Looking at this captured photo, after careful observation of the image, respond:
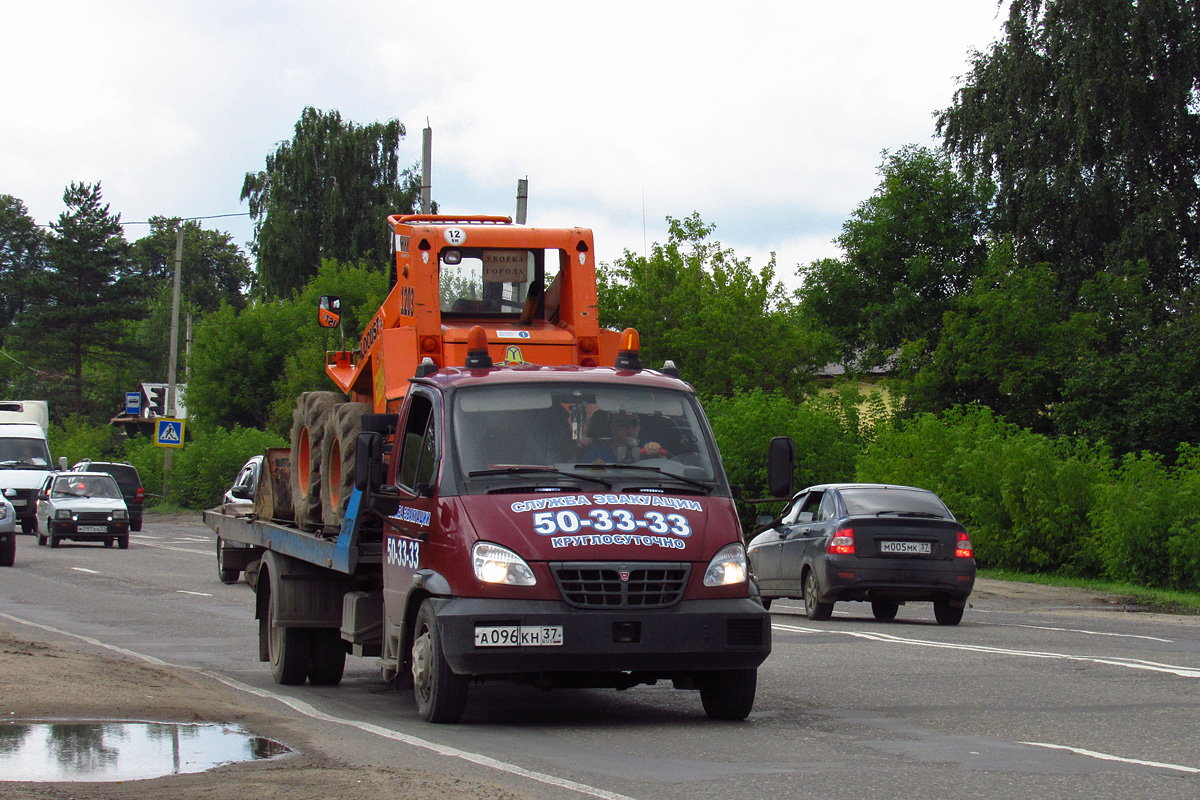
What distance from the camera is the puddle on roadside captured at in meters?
6.86

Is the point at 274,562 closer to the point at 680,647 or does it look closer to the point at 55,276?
the point at 680,647

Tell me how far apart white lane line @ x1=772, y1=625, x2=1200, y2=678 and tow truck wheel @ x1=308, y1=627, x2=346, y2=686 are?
17.7ft

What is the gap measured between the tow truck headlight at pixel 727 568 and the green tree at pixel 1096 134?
34.5 metres

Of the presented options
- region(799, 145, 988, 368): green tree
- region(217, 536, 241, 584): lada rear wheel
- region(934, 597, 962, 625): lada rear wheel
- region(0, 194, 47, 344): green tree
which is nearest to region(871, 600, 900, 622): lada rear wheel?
region(934, 597, 962, 625): lada rear wheel

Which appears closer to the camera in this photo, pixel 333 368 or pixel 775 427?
pixel 333 368

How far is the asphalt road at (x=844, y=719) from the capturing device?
6.96 m

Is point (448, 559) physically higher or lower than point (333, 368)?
lower

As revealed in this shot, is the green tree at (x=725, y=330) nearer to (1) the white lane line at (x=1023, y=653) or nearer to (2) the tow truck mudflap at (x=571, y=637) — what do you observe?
(1) the white lane line at (x=1023, y=653)

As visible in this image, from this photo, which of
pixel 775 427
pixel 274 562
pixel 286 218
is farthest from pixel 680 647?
pixel 286 218

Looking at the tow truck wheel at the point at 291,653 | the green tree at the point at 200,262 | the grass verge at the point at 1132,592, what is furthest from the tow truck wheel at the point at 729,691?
the green tree at the point at 200,262

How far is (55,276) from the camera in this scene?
84062mm

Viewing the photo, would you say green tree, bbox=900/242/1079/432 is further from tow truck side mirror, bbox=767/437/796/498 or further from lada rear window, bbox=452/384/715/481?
lada rear window, bbox=452/384/715/481

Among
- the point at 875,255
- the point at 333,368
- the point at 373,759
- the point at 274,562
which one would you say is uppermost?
the point at 875,255

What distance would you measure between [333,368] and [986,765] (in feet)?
29.2
